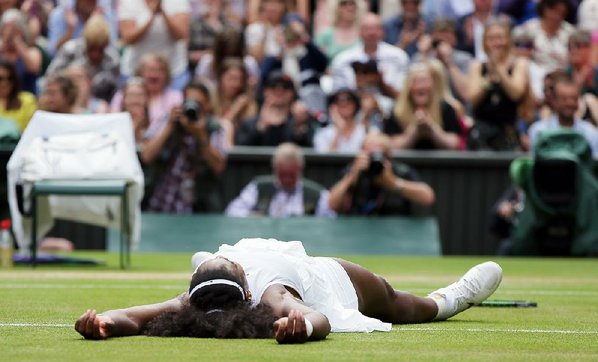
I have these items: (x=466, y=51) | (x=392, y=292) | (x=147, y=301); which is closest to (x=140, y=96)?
(x=466, y=51)

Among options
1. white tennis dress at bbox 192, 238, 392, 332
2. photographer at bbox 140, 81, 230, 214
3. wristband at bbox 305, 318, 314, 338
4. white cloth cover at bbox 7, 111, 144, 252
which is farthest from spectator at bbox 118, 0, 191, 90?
wristband at bbox 305, 318, 314, 338

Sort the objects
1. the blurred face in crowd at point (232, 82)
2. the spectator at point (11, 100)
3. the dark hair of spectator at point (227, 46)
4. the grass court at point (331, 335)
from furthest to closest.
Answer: the dark hair of spectator at point (227, 46) < the blurred face in crowd at point (232, 82) < the spectator at point (11, 100) < the grass court at point (331, 335)

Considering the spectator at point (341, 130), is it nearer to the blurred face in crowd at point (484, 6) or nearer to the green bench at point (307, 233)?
the green bench at point (307, 233)

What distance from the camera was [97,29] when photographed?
2033cm

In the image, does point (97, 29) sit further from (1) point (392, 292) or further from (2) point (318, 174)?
(1) point (392, 292)

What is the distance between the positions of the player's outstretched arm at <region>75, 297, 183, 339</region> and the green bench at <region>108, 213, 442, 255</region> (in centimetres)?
1055

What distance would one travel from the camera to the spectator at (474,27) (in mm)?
21453

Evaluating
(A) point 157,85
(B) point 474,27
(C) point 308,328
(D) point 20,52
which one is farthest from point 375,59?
(C) point 308,328

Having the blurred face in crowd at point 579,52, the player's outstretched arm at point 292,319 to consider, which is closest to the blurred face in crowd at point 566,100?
the blurred face in crowd at point 579,52

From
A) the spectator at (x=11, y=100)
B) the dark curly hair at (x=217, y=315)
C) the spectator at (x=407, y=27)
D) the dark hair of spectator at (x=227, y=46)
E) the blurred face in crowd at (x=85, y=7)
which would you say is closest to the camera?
the dark curly hair at (x=217, y=315)

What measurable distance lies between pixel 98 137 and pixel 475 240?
6.41 metres

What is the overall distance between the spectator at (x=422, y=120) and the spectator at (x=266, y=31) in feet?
8.21

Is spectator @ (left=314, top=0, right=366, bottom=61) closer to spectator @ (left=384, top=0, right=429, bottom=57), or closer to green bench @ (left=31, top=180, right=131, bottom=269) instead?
spectator @ (left=384, top=0, right=429, bottom=57)

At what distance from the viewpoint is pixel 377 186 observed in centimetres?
1858
